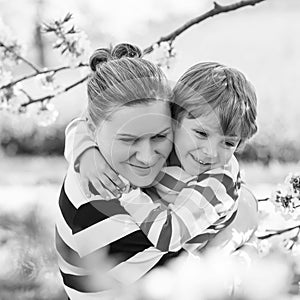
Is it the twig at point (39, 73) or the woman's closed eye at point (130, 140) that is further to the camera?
the twig at point (39, 73)

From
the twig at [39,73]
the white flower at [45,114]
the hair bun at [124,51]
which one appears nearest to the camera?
the hair bun at [124,51]

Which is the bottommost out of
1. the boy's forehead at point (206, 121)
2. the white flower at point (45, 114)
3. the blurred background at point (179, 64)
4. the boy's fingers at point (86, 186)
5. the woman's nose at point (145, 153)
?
the blurred background at point (179, 64)

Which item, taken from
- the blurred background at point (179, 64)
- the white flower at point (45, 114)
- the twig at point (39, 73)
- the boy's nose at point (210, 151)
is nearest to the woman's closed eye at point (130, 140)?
the boy's nose at point (210, 151)

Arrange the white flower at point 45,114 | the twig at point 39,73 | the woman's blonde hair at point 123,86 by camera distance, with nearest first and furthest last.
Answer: the woman's blonde hair at point 123,86 → the twig at point 39,73 → the white flower at point 45,114

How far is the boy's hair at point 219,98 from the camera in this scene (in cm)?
104

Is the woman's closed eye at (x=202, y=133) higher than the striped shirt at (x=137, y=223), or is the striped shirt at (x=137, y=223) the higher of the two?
the woman's closed eye at (x=202, y=133)

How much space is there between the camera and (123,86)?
1011 mm

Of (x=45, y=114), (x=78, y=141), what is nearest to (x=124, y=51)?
(x=78, y=141)

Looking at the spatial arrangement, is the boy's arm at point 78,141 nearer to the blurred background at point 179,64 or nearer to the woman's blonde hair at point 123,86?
the woman's blonde hair at point 123,86

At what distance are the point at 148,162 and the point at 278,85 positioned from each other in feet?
8.45

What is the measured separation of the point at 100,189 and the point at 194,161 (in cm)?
15

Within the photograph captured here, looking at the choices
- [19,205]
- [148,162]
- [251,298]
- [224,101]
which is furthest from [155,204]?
[19,205]

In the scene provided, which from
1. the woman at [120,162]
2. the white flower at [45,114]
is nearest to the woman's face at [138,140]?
the woman at [120,162]

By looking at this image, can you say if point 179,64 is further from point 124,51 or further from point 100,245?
point 100,245
